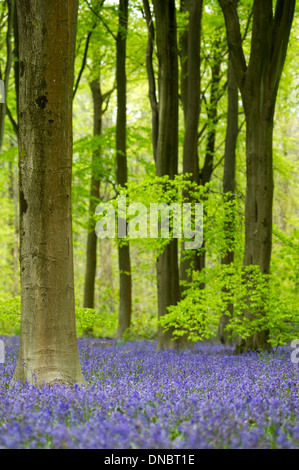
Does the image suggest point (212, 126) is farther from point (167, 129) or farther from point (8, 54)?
point (8, 54)

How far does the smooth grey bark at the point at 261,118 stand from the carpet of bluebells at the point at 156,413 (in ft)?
15.0

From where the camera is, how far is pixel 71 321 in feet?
18.8

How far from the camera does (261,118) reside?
421 inches

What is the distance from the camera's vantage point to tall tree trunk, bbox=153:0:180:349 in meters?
12.2

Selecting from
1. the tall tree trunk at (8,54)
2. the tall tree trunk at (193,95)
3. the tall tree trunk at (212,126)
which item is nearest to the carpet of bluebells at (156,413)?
the tall tree trunk at (193,95)

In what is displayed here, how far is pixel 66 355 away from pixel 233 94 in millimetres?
12641

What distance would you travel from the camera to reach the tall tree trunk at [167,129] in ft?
39.9

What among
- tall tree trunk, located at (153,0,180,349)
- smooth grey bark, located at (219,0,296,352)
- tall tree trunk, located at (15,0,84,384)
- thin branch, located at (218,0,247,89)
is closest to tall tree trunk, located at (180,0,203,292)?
tall tree trunk, located at (153,0,180,349)

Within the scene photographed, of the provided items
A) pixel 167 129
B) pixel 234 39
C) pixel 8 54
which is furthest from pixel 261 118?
pixel 8 54

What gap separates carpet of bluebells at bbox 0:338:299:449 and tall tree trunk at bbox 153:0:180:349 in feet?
19.5

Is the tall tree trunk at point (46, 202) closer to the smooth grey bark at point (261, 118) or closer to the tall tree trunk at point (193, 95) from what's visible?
the smooth grey bark at point (261, 118)

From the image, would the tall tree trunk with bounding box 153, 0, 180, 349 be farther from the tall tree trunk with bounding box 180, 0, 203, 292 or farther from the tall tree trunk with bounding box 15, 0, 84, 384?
the tall tree trunk with bounding box 15, 0, 84, 384

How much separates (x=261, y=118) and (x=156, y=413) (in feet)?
26.2
